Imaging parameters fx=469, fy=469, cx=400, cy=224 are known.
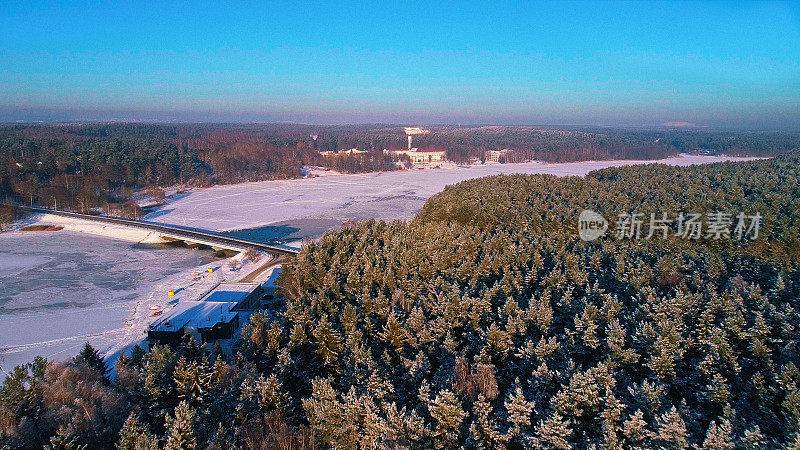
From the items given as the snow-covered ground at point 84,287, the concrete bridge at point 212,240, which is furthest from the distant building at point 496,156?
the snow-covered ground at point 84,287

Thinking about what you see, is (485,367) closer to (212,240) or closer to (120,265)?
A: (120,265)

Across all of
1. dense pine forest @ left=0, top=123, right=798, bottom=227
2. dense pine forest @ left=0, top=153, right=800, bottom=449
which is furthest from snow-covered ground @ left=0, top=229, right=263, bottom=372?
dense pine forest @ left=0, top=123, right=798, bottom=227

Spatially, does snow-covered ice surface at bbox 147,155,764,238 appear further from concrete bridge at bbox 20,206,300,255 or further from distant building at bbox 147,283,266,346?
distant building at bbox 147,283,266,346

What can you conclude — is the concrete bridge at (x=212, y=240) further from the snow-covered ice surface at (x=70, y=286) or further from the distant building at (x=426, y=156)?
the distant building at (x=426, y=156)

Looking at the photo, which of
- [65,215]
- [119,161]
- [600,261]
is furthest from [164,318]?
[119,161]

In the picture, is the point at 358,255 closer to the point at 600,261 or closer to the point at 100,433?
the point at 600,261
